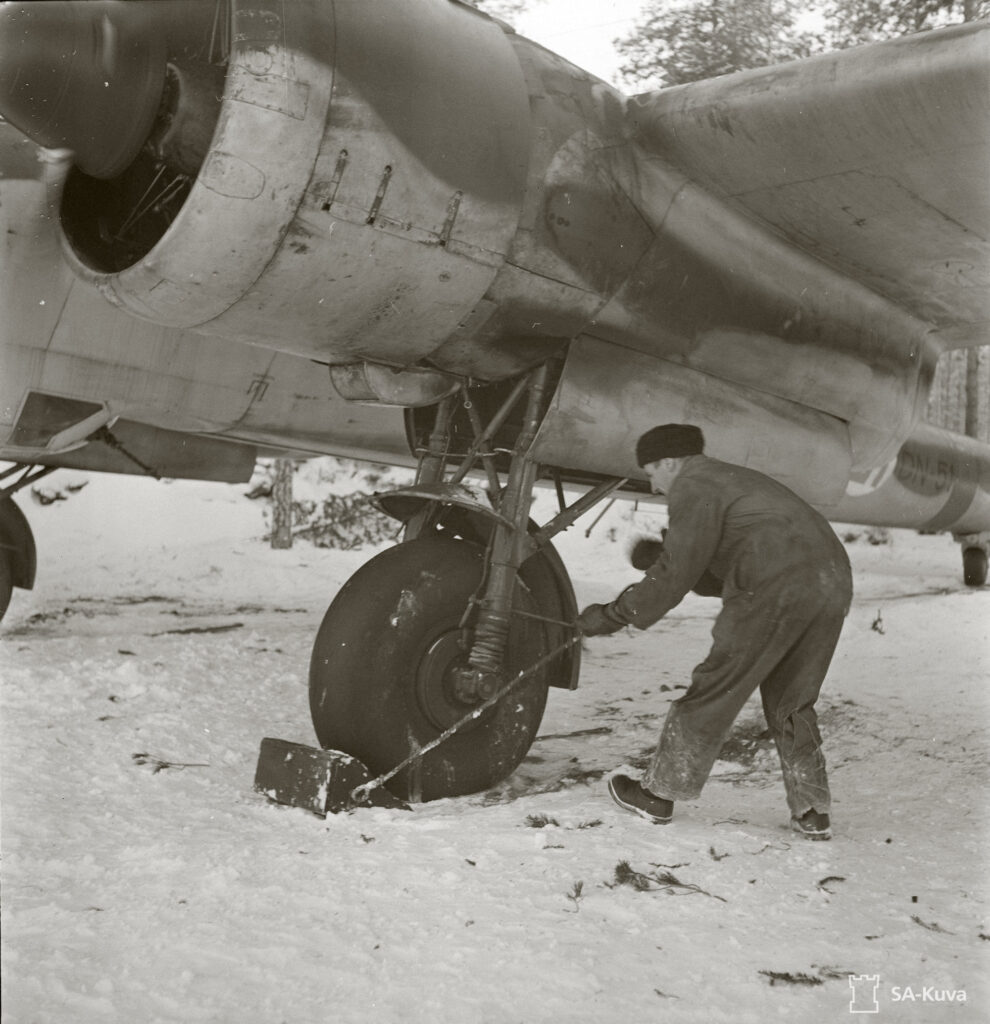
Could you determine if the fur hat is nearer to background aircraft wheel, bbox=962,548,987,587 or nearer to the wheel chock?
the wheel chock

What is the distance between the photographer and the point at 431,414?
4.45m

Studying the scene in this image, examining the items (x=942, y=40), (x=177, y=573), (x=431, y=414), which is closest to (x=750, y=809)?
(x=431, y=414)

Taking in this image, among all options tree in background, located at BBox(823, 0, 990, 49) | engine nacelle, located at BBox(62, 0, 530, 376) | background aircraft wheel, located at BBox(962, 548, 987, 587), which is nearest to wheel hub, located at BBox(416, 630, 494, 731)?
engine nacelle, located at BBox(62, 0, 530, 376)

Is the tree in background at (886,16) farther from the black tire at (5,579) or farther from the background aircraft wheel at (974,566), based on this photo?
the black tire at (5,579)

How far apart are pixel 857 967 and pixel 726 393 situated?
2486 mm

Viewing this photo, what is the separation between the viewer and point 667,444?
3.70 m

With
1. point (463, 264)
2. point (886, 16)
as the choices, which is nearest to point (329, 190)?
point (463, 264)

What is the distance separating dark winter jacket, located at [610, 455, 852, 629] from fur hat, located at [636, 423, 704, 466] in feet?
0.43

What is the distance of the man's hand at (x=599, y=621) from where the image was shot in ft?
11.9

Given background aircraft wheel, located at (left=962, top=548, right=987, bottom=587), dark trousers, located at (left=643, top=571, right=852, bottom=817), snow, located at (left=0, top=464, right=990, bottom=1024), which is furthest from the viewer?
background aircraft wheel, located at (left=962, top=548, right=987, bottom=587)

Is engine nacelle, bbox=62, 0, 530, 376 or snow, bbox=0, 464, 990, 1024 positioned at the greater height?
engine nacelle, bbox=62, 0, 530, 376

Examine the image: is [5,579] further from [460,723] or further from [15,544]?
[460,723]

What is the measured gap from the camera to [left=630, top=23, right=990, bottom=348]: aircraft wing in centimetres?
352

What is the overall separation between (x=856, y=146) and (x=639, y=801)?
8.08 ft
